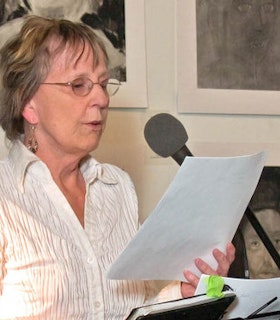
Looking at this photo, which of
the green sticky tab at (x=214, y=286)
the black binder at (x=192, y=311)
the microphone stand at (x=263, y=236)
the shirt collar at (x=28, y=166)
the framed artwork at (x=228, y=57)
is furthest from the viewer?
the framed artwork at (x=228, y=57)

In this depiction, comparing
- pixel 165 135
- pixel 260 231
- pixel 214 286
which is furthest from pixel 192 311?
pixel 165 135

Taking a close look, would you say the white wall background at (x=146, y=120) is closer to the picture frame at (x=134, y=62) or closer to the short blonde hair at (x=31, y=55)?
the picture frame at (x=134, y=62)

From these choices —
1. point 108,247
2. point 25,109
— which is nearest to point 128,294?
point 108,247

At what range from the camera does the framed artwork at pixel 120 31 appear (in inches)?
61.4

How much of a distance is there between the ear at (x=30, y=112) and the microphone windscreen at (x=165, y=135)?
281 millimetres

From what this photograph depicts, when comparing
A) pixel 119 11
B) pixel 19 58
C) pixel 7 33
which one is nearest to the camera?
pixel 19 58

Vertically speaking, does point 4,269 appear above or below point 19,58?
below

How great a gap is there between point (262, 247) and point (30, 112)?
855 mm

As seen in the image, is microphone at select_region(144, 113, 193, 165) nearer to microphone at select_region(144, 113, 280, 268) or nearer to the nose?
microphone at select_region(144, 113, 280, 268)

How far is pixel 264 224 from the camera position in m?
1.79

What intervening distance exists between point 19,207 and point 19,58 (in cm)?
31

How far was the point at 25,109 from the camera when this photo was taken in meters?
1.28

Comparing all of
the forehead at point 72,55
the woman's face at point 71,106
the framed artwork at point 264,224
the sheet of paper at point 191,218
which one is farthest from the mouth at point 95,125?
the framed artwork at point 264,224

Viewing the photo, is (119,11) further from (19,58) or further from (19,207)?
(19,207)
